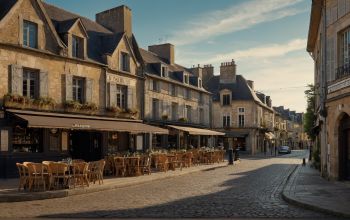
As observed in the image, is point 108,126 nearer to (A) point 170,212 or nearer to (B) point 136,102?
(B) point 136,102

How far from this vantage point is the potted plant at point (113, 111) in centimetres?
2408

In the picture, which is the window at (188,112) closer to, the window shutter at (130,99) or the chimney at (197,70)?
the chimney at (197,70)

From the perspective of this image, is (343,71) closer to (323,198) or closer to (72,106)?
(323,198)

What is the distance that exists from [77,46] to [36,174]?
10434mm

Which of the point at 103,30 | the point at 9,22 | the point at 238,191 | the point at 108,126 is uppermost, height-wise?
the point at 103,30

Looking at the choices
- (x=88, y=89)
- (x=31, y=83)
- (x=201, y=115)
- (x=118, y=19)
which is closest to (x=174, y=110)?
(x=201, y=115)

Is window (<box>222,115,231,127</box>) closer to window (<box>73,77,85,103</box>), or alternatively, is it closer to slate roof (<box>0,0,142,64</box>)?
slate roof (<box>0,0,142,64</box>)

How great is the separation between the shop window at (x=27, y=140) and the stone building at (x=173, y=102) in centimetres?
972

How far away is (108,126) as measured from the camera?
21.4m

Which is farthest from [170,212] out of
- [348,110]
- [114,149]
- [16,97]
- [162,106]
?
[162,106]

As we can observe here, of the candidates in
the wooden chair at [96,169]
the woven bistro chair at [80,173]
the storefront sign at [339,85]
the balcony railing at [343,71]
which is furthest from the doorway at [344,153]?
the woven bistro chair at [80,173]

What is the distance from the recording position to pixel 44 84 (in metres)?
20.0

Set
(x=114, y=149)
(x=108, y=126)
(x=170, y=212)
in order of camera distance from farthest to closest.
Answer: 1. (x=114, y=149)
2. (x=108, y=126)
3. (x=170, y=212)

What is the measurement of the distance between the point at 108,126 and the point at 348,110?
36.6 ft
